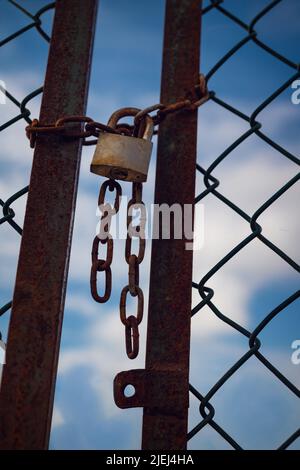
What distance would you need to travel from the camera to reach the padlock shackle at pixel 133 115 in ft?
2.48

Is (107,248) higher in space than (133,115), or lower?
lower

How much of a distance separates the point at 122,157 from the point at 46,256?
0.19 metres

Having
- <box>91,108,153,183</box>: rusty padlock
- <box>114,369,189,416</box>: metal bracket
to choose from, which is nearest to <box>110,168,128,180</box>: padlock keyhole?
<box>91,108,153,183</box>: rusty padlock

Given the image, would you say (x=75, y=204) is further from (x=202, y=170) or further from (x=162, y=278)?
(x=202, y=170)

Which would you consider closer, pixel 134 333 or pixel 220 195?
pixel 134 333

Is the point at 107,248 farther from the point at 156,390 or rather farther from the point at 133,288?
the point at 156,390

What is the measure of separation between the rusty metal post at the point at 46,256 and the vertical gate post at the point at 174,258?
14 centimetres

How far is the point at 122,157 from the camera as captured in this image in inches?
27.9

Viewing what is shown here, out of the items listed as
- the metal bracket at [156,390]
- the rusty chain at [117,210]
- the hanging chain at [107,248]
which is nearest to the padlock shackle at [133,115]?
the rusty chain at [117,210]

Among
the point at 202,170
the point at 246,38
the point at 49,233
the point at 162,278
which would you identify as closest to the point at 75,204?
the point at 49,233

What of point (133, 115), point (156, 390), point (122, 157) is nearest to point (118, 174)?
point (122, 157)

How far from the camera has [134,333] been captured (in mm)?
Answer: 659

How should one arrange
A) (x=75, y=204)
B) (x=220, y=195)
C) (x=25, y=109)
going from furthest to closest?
1. (x=25, y=109)
2. (x=220, y=195)
3. (x=75, y=204)

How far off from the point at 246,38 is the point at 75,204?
0.51m
